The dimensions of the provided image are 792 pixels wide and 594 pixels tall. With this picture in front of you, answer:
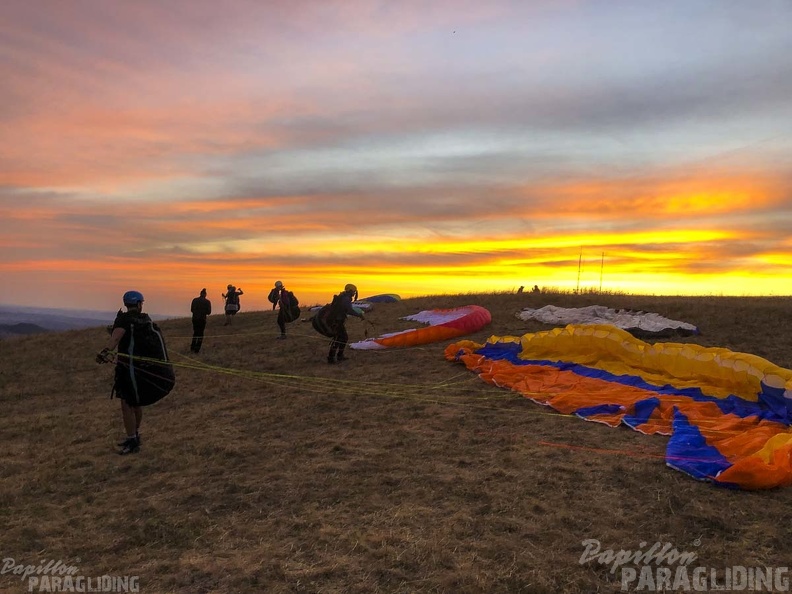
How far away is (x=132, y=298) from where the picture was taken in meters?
7.98

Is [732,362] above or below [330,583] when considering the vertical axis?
above

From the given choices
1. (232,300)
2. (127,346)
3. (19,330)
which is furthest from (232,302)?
(19,330)

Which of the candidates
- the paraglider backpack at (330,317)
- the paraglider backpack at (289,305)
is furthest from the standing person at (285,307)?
the paraglider backpack at (330,317)

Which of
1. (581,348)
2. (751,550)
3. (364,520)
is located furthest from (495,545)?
(581,348)

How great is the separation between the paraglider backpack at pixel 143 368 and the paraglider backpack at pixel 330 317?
7.16 metres

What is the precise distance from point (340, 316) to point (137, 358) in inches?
299

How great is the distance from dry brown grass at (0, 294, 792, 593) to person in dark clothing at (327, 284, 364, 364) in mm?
2967

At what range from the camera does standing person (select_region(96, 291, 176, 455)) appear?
25.6 feet

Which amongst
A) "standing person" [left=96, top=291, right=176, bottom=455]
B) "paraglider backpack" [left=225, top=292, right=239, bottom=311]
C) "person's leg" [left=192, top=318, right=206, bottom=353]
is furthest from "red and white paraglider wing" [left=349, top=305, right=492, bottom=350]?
"standing person" [left=96, top=291, right=176, bottom=455]

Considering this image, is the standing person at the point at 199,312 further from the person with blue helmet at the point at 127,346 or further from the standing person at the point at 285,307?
the person with blue helmet at the point at 127,346

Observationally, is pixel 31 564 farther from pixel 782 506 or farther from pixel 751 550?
pixel 782 506

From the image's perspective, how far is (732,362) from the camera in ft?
31.8

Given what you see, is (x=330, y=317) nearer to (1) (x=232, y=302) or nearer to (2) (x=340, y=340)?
(2) (x=340, y=340)

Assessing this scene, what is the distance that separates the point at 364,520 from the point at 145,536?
2205 millimetres
